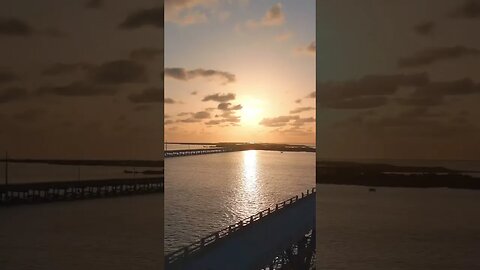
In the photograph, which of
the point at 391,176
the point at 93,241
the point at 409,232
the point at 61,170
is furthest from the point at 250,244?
the point at 61,170

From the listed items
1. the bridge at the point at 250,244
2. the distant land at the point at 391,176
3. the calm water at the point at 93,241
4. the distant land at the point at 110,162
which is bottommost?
the bridge at the point at 250,244

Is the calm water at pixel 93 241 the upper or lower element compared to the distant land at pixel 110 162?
lower

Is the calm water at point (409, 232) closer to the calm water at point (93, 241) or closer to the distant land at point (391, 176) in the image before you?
the distant land at point (391, 176)

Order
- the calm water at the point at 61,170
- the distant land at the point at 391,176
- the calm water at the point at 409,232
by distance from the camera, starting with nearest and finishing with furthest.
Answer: the calm water at the point at 409,232 → the distant land at the point at 391,176 → the calm water at the point at 61,170

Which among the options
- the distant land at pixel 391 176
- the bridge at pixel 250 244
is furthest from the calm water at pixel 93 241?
the distant land at pixel 391 176

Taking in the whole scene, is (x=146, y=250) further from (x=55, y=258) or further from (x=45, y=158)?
(x=45, y=158)

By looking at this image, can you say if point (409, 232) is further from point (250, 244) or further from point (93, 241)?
point (93, 241)

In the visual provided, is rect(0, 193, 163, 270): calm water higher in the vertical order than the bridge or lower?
higher

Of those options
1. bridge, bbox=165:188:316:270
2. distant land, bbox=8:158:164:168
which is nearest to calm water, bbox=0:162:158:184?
distant land, bbox=8:158:164:168

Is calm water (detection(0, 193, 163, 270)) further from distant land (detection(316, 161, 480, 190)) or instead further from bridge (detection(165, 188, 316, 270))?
distant land (detection(316, 161, 480, 190))
